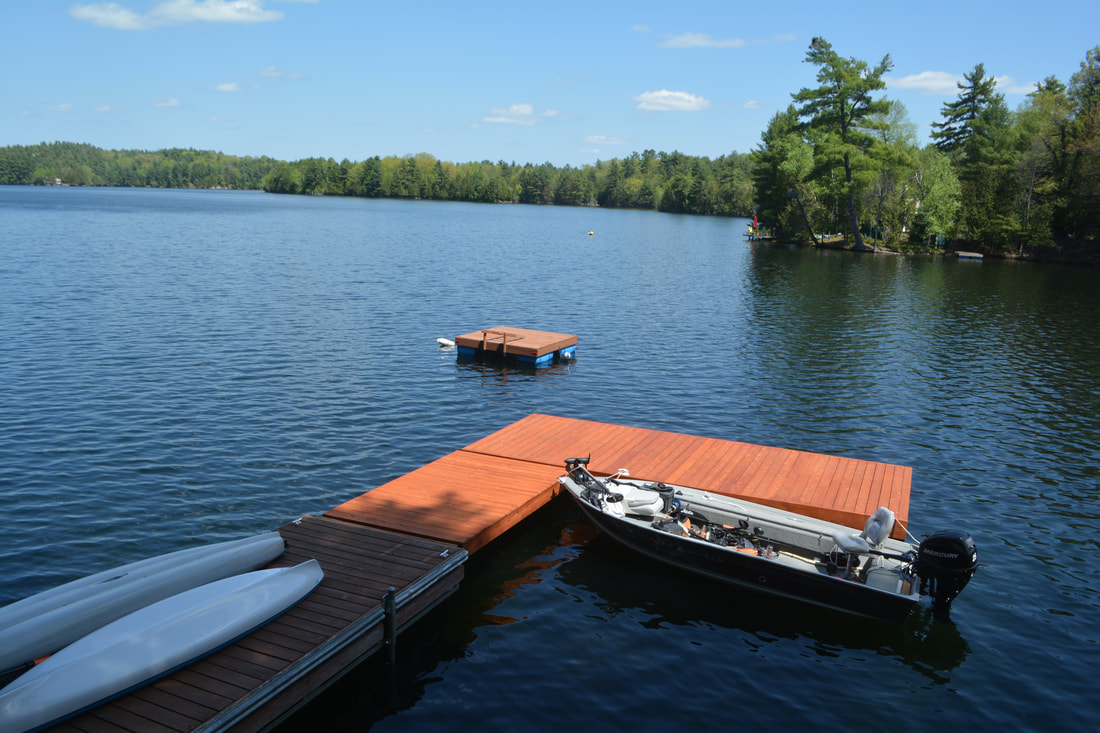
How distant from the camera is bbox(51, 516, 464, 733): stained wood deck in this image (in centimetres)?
742

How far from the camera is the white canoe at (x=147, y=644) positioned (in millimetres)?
7250

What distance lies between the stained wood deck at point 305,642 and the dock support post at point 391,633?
96 mm

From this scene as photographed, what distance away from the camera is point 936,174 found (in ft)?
249

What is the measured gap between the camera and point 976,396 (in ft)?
80.2

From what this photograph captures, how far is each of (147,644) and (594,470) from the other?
8.80 meters

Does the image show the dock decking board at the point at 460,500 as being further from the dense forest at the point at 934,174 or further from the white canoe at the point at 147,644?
the dense forest at the point at 934,174

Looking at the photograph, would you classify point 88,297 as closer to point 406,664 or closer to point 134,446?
point 134,446

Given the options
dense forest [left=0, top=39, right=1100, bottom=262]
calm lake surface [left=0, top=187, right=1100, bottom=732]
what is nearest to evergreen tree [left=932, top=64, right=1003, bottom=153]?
dense forest [left=0, top=39, right=1100, bottom=262]

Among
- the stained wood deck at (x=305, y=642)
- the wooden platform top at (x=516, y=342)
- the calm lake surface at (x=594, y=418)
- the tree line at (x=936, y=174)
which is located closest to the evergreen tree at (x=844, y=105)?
the tree line at (x=936, y=174)

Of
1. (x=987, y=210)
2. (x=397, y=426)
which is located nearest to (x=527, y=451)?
(x=397, y=426)

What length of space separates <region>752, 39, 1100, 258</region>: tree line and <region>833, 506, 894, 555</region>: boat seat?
228ft

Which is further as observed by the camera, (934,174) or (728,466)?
(934,174)

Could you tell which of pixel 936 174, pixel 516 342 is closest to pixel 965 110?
pixel 936 174

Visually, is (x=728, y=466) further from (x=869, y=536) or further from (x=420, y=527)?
(x=420, y=527)
